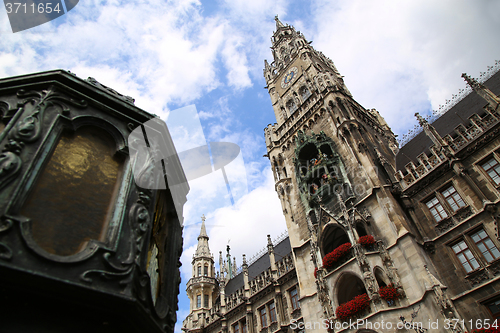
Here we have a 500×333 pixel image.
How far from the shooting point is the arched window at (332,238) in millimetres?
19672

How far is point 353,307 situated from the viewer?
15625 millimetres

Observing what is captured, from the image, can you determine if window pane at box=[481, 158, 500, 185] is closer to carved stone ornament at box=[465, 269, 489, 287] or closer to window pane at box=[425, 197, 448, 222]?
window pane at box=[425, 197, 448, 222]

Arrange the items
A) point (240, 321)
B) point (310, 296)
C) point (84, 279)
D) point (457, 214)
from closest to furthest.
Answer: point (84, 279), point (457, 214), point (310, 296), point (240, 321)

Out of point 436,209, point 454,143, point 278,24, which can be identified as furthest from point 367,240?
point 278,24

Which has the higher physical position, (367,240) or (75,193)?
(367,240)

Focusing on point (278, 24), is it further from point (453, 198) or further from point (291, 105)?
point (453, 198)

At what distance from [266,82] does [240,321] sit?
2689cm

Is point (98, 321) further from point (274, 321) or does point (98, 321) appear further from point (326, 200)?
point (274, 321)

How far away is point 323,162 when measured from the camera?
2230 centimetres

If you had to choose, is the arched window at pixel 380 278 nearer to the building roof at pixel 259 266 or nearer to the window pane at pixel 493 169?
the window pane at pixel 493 169

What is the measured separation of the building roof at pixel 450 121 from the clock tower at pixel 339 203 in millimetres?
1187

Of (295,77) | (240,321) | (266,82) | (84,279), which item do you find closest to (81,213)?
(84,279)

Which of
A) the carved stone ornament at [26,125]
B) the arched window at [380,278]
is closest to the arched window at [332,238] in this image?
the arched window at [380,278]

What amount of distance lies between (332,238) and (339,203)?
236cm
